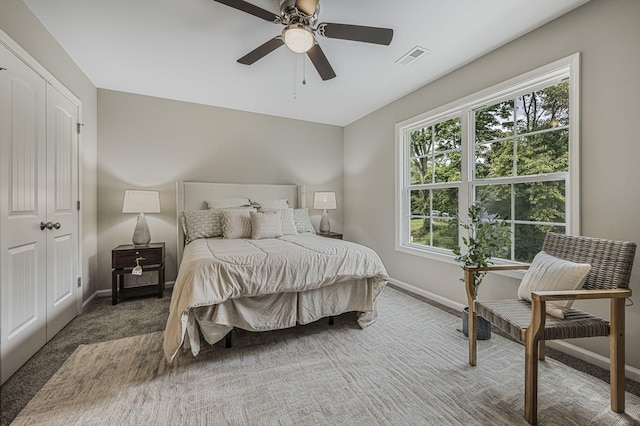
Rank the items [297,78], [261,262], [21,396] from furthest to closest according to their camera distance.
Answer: [297,78] < [261,262] < [21,396]

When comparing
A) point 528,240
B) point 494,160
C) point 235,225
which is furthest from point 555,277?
point 235,225

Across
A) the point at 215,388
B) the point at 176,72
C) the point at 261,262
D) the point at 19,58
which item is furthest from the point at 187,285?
the point at 176,72

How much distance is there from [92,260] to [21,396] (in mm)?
2044

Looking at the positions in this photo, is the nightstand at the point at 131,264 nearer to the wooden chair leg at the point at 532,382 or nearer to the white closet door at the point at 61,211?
the white closet door at the point at 61,211

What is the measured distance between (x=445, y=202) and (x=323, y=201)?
6.30 feet

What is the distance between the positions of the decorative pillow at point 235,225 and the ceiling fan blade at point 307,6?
2.22 meters

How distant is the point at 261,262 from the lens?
6.95 ft

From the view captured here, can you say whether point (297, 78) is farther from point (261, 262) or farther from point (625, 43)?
point (625, 43)

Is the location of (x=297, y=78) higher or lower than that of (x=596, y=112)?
higher

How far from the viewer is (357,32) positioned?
77.9 inches

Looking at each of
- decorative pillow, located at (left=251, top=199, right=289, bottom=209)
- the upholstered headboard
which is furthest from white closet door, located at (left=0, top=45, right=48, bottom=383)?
decorative pillow, located at (left=251, top=199, right=289, bottom=209)

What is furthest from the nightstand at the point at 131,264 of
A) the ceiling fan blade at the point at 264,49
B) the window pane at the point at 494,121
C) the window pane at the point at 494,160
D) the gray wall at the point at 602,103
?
the window pane at the point at 494,121

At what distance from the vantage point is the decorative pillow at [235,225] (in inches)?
127

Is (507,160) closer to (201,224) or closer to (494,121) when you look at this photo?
(494,121)
